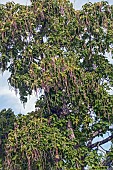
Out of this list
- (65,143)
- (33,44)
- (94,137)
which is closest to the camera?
(65,143)

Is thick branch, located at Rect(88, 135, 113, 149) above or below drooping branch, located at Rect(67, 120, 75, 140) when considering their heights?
below

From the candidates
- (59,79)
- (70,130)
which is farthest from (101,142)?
(59,79)

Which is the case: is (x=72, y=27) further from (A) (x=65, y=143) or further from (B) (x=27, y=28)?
(A) (x=65, y=143)

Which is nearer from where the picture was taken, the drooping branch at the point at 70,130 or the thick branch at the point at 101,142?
the drooping branch at the point at 70,130

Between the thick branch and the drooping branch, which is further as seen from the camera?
the thick branch

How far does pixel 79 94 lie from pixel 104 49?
2.48 meters

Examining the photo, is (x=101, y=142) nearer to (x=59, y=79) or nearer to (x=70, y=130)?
(x=70, y=130)

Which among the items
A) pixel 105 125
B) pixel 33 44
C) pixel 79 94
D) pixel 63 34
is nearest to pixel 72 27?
pixel 63 34

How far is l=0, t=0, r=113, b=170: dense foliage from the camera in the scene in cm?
1681

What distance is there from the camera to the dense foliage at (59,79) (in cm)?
1681

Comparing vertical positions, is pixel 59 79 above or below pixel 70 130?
above

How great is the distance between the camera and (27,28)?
755 inches

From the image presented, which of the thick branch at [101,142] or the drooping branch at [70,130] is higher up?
the drooping branch at [70,130]

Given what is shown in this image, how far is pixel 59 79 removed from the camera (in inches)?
688
